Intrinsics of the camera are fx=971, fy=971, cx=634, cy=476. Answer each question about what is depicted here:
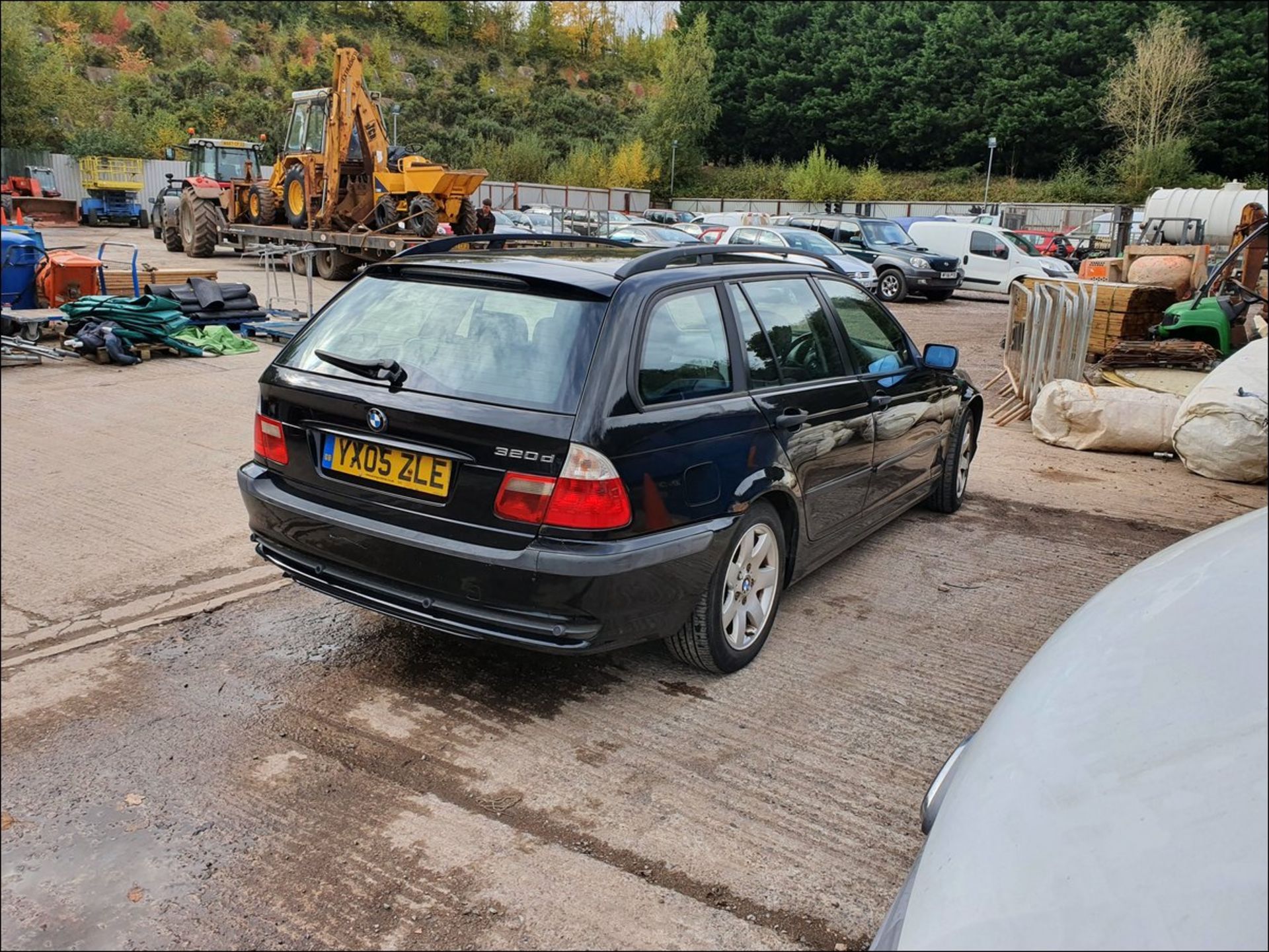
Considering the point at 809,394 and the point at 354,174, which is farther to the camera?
the point at 354,174

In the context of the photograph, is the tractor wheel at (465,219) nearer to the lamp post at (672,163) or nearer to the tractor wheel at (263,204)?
the tractor wheel at (263,204)

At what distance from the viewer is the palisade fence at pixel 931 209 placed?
148 feet

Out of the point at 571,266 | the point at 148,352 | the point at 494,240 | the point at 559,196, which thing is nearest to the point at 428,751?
the point at 571,266

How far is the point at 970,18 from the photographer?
58219 mm

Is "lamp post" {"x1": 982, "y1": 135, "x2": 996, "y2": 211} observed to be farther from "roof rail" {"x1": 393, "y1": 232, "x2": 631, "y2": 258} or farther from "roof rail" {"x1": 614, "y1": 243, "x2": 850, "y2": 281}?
"roof rail" {"x1": 393, "y1": 232, "x2": 631, "y2": 258}

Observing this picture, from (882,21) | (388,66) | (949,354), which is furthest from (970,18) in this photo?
(949,354)

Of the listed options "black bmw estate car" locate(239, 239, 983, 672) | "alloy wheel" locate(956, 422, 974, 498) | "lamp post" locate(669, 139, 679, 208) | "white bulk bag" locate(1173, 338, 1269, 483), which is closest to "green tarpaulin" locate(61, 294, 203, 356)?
"black bmw estate car" locate(239, 239, 983, 672)

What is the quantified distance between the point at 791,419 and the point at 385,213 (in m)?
16.3

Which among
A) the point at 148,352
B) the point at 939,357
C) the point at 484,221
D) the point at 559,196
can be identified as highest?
the point at 559,196

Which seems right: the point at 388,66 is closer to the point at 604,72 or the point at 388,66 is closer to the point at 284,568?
the point at 604,72

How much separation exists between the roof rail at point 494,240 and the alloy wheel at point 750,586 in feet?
4.78

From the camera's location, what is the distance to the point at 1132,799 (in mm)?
1361

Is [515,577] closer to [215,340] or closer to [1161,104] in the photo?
[215,340]

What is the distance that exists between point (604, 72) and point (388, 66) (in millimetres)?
27423
